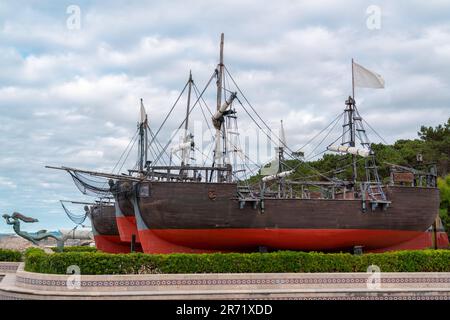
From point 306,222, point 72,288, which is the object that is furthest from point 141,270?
point 306,222

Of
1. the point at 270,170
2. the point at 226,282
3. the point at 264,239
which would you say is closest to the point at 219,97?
the point at 270,170

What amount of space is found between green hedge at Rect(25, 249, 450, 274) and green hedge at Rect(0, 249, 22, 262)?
20.6ft

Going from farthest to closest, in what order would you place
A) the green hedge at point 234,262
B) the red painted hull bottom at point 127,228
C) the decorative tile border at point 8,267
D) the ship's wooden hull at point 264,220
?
the red painted hull bottom at point 127,228 < the decorative tile border at point 8,267 < the ship's wooden hull at point 264,220 < the green hedge at point 234,262

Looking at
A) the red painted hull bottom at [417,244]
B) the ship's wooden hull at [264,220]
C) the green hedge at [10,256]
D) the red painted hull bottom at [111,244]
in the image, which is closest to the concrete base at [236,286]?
the ship's wooden hull at [264,220]

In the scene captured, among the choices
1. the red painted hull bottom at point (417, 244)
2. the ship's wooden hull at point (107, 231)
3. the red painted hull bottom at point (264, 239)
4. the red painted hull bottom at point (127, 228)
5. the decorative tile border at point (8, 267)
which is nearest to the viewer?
the red painted hull bottom at point (264, 239)

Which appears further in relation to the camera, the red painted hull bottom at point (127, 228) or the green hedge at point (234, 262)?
the red painted hull bottom at point (127, 228)

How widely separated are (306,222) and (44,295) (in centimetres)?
1009

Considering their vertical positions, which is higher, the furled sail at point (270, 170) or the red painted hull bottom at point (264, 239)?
the furled sail at point (270, 170)

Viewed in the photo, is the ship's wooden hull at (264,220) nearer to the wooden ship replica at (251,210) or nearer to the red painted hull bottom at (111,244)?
the wooden ship replica at (251,210)

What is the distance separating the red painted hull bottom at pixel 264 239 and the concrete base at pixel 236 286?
12.3 ft

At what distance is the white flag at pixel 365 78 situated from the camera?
2373cm

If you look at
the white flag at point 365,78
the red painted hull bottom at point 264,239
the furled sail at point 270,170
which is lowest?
the red painted hull bottom at point 264,239

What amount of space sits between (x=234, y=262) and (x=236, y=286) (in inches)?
36.0

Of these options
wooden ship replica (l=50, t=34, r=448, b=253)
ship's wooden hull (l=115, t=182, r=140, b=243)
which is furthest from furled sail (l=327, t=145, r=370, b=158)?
ship's wooden hull (l=115, t=182, r=140, b=243)
